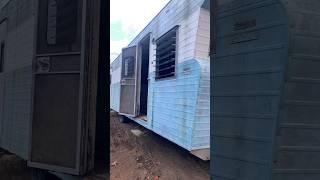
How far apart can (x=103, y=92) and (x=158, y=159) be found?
6303 mm

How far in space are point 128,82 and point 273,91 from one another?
37.7 feet

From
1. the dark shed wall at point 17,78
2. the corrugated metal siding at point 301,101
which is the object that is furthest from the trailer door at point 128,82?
the corrugated metal siding at point 301,101

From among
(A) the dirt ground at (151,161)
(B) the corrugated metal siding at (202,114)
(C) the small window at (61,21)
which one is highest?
(C) the small window at (61,21)

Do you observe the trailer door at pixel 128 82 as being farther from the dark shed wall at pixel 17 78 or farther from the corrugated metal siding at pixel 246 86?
the corrugated metal siding at pixel 246 86

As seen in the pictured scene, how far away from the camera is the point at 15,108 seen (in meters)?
8.02

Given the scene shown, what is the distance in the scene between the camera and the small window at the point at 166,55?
9109 millimetres

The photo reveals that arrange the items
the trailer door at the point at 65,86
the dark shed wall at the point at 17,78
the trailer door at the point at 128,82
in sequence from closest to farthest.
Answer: the trailer door at the point at 65,86
the dark shed wall at the point at 17,78
the trailer door at the point at 128,82

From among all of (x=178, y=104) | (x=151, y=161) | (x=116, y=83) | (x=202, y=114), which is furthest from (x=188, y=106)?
(x=116, y=83)

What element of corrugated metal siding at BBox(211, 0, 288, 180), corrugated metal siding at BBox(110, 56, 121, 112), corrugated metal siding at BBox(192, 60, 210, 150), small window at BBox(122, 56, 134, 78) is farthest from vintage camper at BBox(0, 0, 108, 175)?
corrugated metal siding at BBox(110, 56, 121, 112)

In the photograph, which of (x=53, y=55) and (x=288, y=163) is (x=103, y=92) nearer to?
(x=53, y=55)

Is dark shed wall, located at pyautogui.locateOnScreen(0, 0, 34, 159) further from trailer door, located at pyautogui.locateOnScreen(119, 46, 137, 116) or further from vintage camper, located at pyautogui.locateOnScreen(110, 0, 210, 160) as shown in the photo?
trailer door, located at pyautogui.locateOnScreen(119, 46, 137, 116)

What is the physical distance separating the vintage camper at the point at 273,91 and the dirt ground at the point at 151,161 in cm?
492

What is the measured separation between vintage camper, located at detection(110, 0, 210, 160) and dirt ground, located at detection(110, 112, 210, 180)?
2.11 feet

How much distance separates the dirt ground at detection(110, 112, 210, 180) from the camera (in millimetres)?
9383
